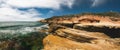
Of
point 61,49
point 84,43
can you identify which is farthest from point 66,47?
point 84,43

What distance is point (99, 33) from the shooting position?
101 ft

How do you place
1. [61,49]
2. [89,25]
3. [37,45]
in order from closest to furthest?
[61,49] < [37,45] < [89,25]

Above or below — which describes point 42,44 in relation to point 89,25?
below

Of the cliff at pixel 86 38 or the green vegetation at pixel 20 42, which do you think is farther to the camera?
the green vegetation at pixel 20 42

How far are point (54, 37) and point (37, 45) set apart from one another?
242 centimetres

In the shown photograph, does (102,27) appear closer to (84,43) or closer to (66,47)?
(84,43)

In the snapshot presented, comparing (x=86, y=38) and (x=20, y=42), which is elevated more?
(x=86, y=38)

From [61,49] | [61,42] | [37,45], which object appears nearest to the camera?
[61,49]

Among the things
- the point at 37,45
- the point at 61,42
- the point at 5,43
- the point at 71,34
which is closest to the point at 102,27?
the point at 71,34

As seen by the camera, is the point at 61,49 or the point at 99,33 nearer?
the point at 61,49

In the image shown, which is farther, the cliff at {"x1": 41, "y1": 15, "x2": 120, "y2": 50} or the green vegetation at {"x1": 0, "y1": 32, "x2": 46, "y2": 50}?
the green vegetation at {"x1": 0, "y1": 32, "x2": 46, "y2": 50}

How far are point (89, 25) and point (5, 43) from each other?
449 inches

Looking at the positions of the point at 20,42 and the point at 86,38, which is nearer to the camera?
the point at 86,38

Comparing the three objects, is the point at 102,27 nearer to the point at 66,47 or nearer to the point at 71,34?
the point at 71,34
